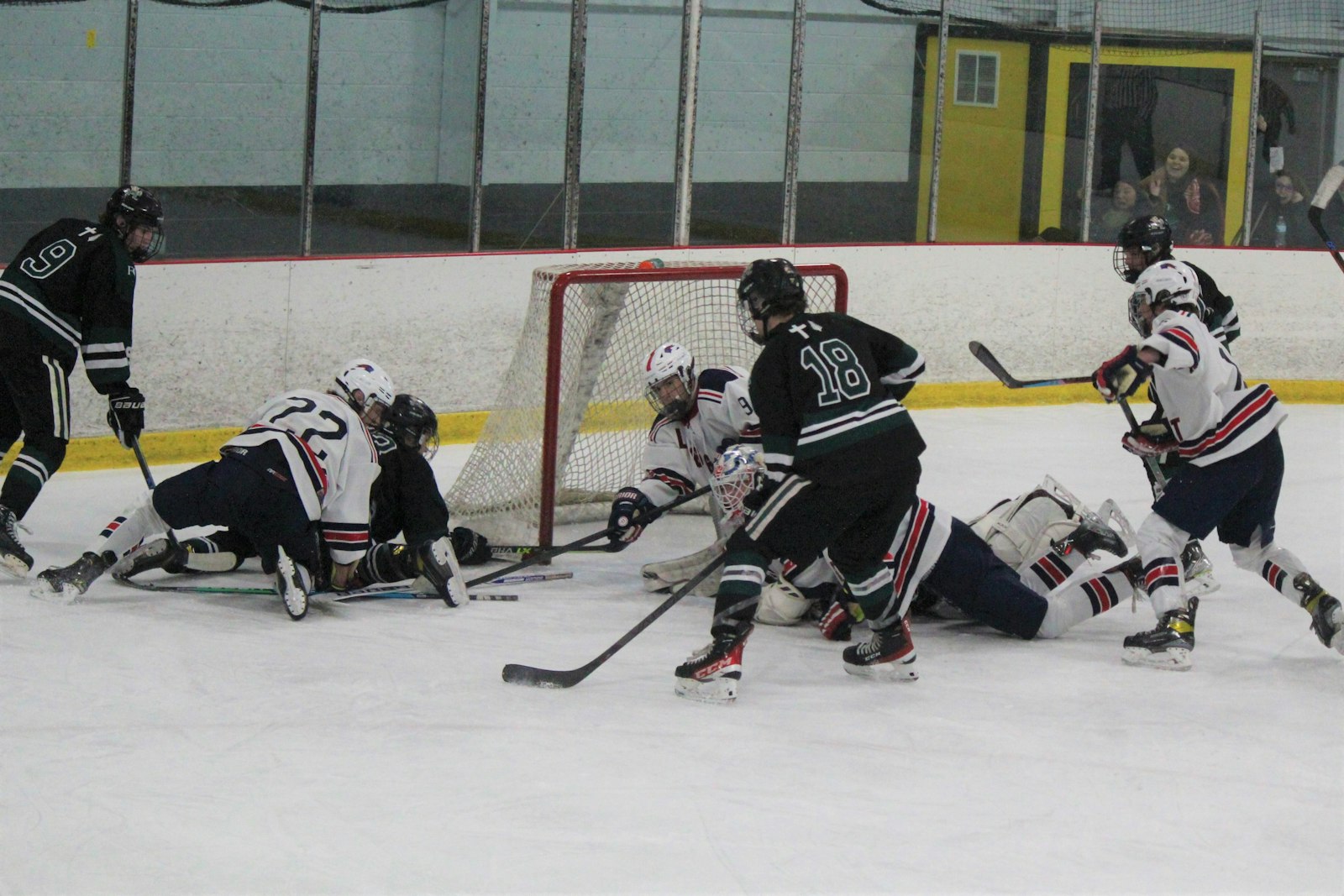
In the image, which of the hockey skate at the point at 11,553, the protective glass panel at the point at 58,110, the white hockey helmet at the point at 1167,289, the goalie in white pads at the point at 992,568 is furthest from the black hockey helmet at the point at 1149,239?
the protective glass panel at the point at 58,110

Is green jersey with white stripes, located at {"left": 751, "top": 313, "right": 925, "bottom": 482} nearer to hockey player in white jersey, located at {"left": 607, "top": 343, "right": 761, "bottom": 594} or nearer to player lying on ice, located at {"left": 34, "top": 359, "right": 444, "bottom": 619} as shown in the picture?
hockey player in white jersey, located at {"left": 607, "top": 343, "right": 761, "bottom": 594}

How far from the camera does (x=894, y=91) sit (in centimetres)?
781

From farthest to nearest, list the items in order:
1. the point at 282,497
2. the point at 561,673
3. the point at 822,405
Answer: the point at 282,497, the point at 561,673, the point at 822,405

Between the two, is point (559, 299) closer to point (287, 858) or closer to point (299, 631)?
point (299, 631)

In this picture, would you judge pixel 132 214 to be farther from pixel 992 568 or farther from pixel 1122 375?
pixel 1122 375

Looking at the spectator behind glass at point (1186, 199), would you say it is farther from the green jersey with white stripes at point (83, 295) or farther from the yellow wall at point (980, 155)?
the green jersey with white stripes at point (83, 295)

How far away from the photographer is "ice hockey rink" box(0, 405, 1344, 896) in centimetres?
257

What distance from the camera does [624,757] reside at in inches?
120

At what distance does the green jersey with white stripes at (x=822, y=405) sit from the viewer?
329 cm

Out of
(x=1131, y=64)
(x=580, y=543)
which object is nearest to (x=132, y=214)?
(x=580, y=543)

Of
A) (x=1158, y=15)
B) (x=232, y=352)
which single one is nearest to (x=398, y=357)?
(x=232, y=352)

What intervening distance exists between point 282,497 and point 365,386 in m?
0.35

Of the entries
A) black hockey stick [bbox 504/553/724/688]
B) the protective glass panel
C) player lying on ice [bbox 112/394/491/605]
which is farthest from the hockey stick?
the protective glass panel

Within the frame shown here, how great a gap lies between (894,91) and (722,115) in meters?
1.01
